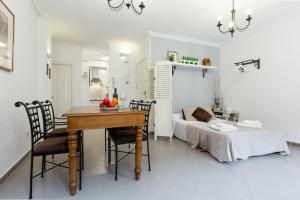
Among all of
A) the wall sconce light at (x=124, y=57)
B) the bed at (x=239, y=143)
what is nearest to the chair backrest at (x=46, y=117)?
the bed at (x=239, y=143)

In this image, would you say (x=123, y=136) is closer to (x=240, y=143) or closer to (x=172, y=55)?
(x=240, y=143)

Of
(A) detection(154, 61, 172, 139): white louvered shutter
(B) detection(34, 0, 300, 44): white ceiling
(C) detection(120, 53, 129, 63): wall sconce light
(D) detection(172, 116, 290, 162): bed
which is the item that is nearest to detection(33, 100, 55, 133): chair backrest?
(B) detection(34, 0, 300, 44): white ceiling

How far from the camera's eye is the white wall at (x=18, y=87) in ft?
6.57

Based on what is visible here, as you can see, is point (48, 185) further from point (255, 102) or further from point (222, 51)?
point (222, 51)

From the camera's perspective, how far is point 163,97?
12.8 ft

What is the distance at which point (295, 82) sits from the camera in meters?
3.32

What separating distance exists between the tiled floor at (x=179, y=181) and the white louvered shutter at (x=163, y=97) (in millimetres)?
1176

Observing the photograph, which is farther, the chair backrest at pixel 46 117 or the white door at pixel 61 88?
the white door at pixel 61 88

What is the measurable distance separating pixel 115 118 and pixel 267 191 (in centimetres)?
191

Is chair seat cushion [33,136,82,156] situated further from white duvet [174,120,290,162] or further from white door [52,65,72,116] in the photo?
white door [52,65,72,116]

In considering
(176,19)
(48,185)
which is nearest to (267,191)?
(48,185)

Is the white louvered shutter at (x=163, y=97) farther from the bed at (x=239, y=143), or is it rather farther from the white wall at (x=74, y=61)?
the white wall at (x=74, y=61)

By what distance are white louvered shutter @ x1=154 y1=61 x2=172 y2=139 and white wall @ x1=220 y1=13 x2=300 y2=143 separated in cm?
222

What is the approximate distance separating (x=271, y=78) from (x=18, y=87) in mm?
5091
